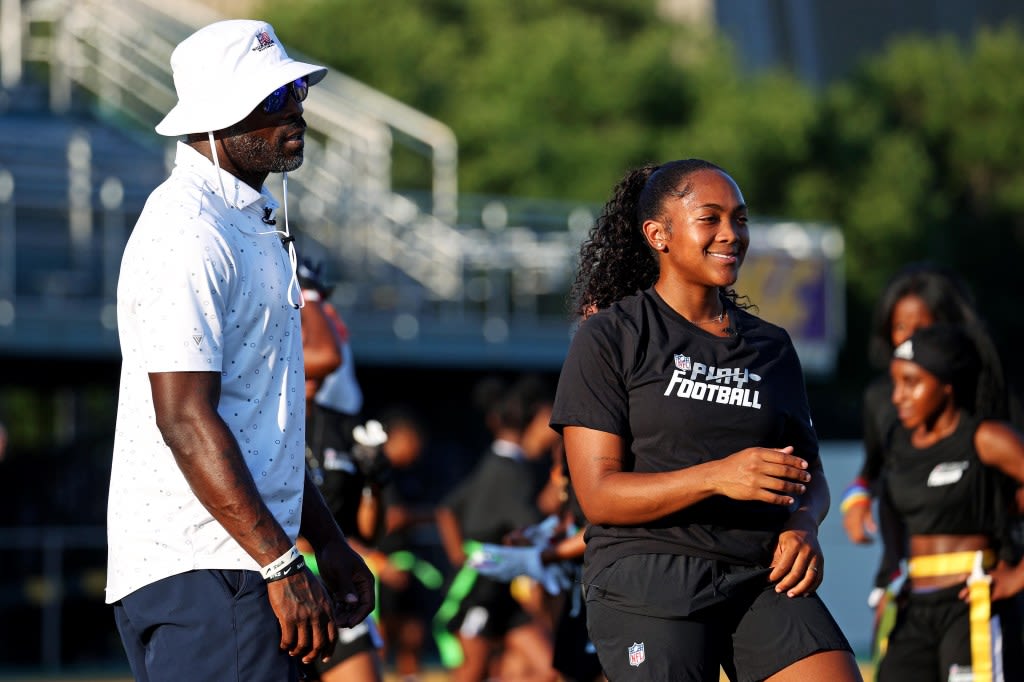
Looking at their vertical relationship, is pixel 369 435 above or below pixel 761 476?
below

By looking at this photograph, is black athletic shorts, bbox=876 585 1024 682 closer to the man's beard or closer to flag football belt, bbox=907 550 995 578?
flag football belt, bbox=907 550 995 578

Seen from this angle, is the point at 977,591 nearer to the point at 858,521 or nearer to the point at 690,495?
the point at 858,521

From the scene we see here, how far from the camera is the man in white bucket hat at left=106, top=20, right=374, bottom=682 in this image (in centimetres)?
412

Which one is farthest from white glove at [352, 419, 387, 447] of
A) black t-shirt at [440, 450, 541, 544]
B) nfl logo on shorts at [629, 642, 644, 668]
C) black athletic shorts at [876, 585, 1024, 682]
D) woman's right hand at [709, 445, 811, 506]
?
black t-shirt at [440, 450, 541, 544]

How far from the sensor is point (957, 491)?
277 inches

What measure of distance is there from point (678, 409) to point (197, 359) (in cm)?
133

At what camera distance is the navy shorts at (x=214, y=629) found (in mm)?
4172

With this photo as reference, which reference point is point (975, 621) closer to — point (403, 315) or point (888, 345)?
point (888, 345)

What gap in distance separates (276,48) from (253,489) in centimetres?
113

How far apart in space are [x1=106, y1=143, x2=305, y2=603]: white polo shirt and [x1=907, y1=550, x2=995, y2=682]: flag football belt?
3459 mm

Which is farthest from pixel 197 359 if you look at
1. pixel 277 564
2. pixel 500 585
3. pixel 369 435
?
pixel 500 585

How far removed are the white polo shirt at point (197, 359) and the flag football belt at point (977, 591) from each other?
346 cm

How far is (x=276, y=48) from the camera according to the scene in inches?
177

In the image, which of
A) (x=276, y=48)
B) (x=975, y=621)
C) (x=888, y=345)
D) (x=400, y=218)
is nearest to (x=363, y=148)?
(x=400, y=218)
